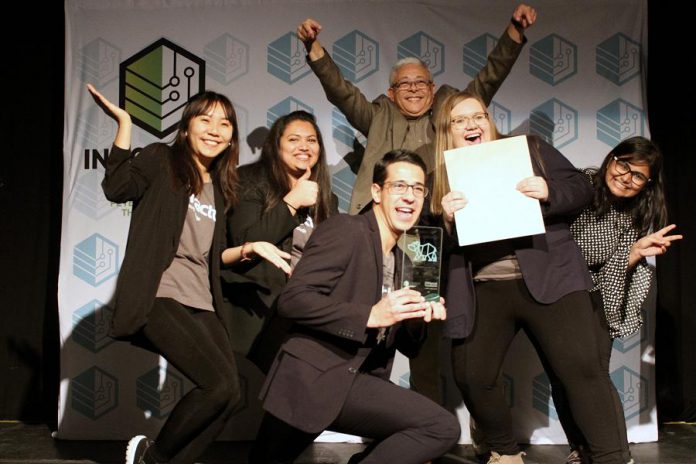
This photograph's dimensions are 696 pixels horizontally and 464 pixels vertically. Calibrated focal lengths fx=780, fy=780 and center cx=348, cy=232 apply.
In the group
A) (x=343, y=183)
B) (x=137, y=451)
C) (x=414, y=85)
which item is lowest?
(x=137, y=451)

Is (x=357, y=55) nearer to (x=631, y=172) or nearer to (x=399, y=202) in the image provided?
(x=631, y=172)

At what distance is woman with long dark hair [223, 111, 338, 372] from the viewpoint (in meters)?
3.15

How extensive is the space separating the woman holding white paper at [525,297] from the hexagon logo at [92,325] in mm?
1981

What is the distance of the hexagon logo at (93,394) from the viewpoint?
4.09 metres

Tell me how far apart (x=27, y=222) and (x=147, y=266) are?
1.95 meters

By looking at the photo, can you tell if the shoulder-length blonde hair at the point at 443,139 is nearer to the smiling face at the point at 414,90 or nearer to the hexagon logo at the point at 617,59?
the smiling face at the point at 414,90

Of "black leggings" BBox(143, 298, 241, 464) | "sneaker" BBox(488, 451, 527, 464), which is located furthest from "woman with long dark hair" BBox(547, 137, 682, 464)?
"black leggings" BBox(143, 298, 241, 464)

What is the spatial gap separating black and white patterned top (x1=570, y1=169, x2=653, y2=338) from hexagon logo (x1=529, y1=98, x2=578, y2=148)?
0.79m

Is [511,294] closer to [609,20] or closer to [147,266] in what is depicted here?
[147,266]

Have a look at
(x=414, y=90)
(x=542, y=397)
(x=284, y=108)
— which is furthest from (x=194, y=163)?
(x=542, y=397)

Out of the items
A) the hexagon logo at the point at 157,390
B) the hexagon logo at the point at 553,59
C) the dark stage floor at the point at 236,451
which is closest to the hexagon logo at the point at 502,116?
the hexagon logo at the point at 553,59

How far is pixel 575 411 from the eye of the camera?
2.88 metres

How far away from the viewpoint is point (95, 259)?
412cm

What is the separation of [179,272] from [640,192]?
1915 mm
